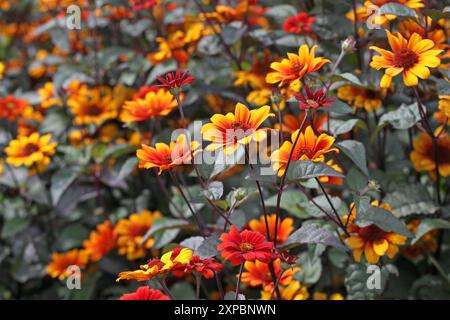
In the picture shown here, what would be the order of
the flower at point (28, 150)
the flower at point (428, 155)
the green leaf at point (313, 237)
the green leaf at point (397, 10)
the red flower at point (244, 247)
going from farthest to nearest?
the flower at point (28, 150)
the flower at point (428, 155)
the green leaf at point (397, 10)
the green leaf at point (313, 237)
the red flower at point (244, 247)

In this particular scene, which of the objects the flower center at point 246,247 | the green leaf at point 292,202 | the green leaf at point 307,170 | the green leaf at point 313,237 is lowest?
the green leaf at point 292,202

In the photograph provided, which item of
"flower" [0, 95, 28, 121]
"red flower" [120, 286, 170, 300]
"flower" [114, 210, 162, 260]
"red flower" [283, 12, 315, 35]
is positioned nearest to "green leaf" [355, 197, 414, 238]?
"red flower" [120, 286, 170, 300]

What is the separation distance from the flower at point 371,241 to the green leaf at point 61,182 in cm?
77

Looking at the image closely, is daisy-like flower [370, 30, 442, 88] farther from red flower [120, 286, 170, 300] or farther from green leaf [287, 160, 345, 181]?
red flower [120, 286, 170, 300]

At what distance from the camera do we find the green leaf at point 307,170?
925 mm

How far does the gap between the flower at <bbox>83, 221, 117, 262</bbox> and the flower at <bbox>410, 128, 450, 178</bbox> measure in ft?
Result: 2.45

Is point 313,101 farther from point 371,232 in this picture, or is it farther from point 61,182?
point 61,182

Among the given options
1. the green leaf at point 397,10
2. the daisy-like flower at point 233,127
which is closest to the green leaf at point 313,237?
the daisy-like flower at point 233,127

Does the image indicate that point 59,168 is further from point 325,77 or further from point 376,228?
point 376,228

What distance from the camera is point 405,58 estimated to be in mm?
1051

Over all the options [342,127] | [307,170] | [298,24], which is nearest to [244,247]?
[307,170]

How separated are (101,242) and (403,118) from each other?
31.2 inches

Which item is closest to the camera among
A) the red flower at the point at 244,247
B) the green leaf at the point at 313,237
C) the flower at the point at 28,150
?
the red flower at the point at 244,247

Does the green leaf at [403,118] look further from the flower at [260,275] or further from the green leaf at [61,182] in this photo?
the green leaf at [61,182]
